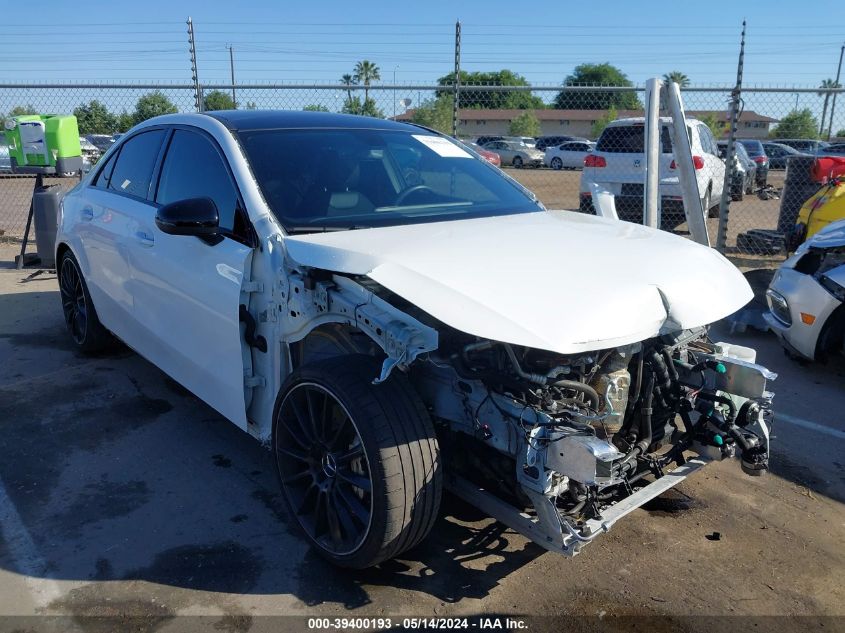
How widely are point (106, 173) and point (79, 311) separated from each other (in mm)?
1210

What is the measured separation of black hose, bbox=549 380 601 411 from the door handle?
2508 millimetres

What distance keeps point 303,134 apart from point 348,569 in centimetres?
222

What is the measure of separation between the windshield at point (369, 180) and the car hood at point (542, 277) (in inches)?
9.1

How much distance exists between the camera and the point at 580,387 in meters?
2.65

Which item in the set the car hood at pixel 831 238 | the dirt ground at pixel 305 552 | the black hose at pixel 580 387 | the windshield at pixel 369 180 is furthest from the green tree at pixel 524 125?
the black hose at pixel 580 387

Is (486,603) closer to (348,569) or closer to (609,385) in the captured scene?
(348,569)

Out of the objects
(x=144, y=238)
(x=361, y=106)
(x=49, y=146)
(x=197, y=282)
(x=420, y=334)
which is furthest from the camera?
(x=361, y=106)

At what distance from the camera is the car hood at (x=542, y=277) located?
2404 millimetres

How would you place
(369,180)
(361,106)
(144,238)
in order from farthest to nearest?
(361,106) → (144,238) → (369,180)

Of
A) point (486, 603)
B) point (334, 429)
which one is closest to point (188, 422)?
point (334, 429)

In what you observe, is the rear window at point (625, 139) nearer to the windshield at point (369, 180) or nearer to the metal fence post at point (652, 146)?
the metal fence post at point (652, 146)

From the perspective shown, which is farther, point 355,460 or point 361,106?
point 361,106

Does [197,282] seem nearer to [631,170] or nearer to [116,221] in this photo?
[116,221]

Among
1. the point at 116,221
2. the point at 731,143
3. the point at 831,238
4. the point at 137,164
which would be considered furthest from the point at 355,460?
the point at 731,143
